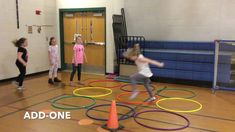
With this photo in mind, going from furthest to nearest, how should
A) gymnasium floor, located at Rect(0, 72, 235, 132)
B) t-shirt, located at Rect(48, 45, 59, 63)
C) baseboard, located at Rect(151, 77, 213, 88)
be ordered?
t-shirt, located at Rect(48, 45, 59, 63), baseboard, located at Rect(151, 77, 213, 88), gymnasium floor, located at Rect(0, 72, 235, 132)

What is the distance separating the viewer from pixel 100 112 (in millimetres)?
5051

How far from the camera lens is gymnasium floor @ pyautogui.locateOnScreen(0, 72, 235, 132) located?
4.33m

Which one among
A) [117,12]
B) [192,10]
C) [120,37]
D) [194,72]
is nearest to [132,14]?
[117,12]

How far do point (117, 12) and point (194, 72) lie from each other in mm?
3581

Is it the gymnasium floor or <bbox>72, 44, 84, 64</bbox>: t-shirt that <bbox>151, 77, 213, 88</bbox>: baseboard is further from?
<bbox>72, 44, 84, 64</bbox>: t-shirt

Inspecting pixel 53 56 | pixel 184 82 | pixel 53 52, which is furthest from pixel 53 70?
pixel 184 82

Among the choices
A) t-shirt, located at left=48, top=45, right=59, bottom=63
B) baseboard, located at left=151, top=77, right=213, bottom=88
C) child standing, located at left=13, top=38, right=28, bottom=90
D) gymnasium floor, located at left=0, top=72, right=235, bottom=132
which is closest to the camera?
gymnasium floor, located at left=0, top=72, right=235, bottom=132

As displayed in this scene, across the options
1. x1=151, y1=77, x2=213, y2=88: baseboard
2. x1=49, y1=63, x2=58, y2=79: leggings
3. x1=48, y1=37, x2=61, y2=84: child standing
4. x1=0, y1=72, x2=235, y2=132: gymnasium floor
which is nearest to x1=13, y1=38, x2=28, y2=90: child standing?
x1=0, y1=72, x2=235, y2=132: gymnasium floor

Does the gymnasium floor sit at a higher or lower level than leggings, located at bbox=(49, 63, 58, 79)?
lower

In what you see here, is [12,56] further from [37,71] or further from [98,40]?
[98,40]

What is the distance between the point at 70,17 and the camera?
9.74 meters

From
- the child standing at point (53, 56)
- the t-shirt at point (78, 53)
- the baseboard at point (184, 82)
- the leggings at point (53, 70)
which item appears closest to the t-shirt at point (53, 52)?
the child standing at point (53, 56)

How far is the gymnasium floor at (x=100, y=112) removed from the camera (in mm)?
4332

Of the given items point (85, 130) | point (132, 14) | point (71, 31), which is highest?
point (132, 14)
